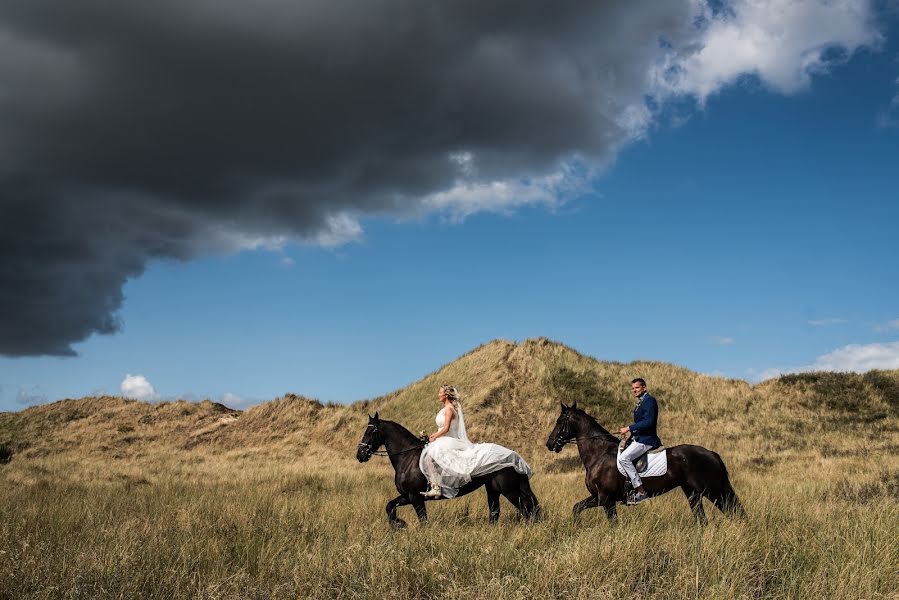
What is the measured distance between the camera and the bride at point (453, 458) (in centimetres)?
1060

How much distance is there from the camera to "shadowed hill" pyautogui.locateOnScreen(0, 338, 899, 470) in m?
30.1

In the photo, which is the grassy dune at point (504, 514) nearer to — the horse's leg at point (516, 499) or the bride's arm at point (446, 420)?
the horse's leg at point (516, 499)

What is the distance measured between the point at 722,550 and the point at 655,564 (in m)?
0.96

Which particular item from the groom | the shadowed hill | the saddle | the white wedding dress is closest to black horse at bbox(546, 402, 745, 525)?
the saddle

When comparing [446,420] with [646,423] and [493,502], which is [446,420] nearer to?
[493,502]

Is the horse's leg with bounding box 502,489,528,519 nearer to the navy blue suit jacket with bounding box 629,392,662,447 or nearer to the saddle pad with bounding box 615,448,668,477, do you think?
the saddle pad with bounding box 615,448,668,477

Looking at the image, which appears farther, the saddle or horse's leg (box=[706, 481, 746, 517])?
the saddle

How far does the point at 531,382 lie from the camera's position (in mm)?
33250

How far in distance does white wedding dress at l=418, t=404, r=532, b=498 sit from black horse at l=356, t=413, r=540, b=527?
0.15 metres

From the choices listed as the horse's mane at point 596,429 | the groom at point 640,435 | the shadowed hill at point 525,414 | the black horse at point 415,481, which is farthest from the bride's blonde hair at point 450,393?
the shadowed hill at point 525,414

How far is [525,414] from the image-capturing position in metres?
30.9

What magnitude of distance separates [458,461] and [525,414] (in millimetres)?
20752

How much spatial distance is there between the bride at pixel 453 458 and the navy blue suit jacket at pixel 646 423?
1.99 m

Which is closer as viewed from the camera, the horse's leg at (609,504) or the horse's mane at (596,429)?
the horse's leg at (609,504)
